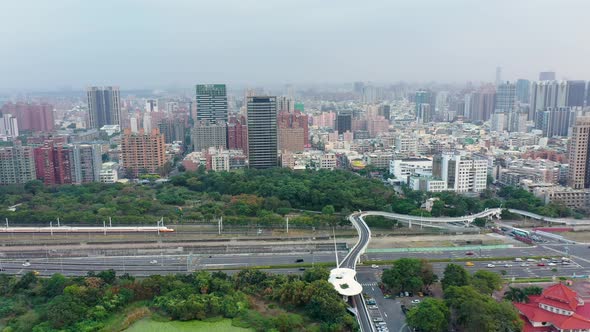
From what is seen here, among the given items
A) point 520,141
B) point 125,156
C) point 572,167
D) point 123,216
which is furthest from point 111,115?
point 572,167

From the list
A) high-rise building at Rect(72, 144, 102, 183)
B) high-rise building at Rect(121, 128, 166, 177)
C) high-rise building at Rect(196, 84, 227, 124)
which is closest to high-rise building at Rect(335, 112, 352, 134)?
high-rise building at Rect(196, 84, 227, 124)

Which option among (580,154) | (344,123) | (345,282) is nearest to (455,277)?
(345,282)

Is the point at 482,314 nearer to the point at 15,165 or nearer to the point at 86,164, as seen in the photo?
the point at 86,164

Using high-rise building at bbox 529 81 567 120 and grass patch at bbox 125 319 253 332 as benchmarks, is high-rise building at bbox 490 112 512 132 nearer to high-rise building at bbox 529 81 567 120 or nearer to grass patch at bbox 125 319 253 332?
high-rise building at bbox 529 81 567 120

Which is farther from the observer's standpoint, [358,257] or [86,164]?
[86,164]

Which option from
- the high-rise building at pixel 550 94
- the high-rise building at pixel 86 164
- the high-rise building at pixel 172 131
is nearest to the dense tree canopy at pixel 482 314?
the high-rise building at pixel 86 164

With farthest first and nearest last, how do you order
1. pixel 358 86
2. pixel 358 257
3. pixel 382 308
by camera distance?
pixel 358 86 < pixel 358 257 < pixel 382 308
